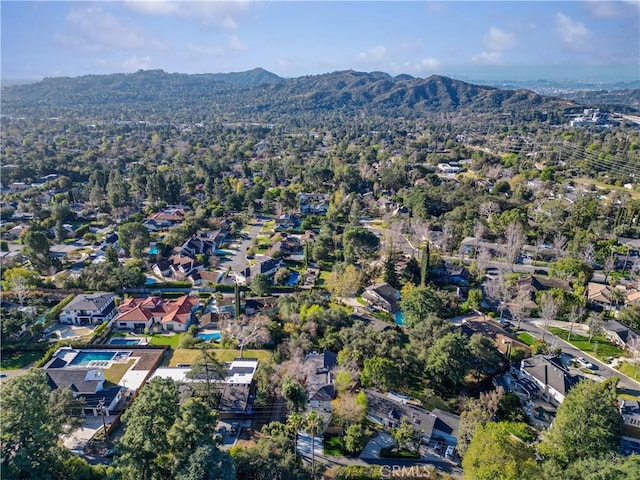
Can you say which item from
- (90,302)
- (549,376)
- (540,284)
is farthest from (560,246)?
(90,302)

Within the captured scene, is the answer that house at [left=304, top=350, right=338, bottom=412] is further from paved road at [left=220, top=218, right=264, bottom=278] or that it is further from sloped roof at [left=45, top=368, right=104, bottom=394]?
paved road at [left=220, top=218, right=264, bottom=278]

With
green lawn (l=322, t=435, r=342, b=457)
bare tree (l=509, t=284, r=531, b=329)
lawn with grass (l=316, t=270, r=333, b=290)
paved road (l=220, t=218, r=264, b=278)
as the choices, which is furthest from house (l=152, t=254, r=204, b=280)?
bare tree (l=509, t=284, r=531, b=329)

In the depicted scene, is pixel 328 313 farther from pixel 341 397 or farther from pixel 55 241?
pixel 55 241

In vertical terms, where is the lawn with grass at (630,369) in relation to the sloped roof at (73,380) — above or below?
below

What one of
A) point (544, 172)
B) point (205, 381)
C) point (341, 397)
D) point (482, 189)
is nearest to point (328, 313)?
point (341, 397)

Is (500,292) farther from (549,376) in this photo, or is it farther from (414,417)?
(414,417)

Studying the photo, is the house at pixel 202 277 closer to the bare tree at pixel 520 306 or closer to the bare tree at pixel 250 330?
the bare tree at pixel 250 330

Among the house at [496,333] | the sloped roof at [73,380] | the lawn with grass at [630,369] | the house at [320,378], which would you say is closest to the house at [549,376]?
the house at [496,333]

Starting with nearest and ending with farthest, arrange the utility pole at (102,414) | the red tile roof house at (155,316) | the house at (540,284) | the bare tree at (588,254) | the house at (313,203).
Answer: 1. the utility pole at (102,414)
2. the red tile roof house at (155,316)
3. the house at (540,284)
4. the bare tree at (588,254)
5. the house at (313,203)
